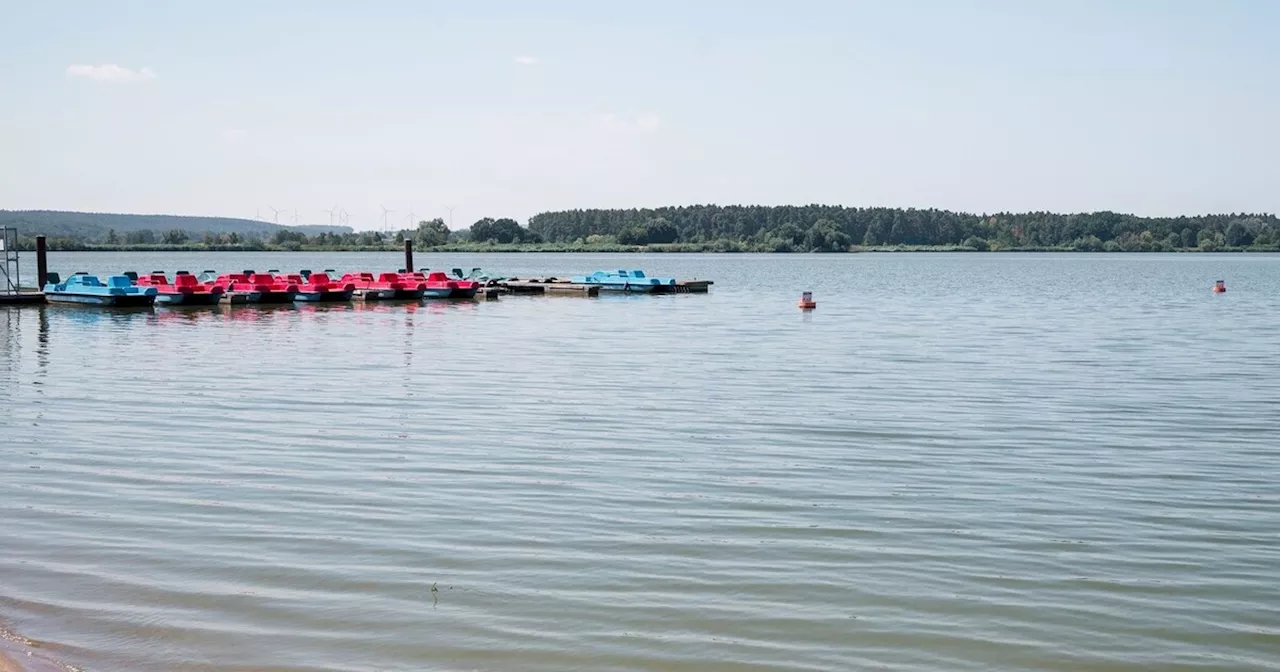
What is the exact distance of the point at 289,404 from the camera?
18453 mm

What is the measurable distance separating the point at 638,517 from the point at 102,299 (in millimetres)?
37664

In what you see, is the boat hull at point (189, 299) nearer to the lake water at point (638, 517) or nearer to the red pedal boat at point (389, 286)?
the red pedal boat at point (389, 286)

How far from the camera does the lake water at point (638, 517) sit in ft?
25.5

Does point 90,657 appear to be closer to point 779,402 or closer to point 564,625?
point 564,625

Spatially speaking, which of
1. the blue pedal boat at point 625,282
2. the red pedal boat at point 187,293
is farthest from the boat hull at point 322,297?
the blue pedal boat at point 625,282

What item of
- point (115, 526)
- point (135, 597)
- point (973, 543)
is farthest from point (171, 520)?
point (973, 543)

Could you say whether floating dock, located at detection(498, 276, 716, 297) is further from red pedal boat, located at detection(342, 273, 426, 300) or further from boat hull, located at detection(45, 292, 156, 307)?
boat hull, located at detection(45, 292, 156, 307)

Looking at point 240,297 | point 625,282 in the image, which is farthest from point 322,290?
point 625,282

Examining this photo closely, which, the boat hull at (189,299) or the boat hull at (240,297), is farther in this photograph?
the boat hull at (240,297)

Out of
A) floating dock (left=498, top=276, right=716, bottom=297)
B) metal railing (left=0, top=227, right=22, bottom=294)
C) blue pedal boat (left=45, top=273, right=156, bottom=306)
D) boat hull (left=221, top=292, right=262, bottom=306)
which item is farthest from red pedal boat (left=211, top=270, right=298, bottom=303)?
floating dock (left=498, top=276, right=716, bottom=297)

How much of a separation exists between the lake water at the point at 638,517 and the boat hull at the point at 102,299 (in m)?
20.8

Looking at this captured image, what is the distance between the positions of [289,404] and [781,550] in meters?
10.5

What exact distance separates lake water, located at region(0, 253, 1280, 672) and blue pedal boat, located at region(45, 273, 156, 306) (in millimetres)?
20880

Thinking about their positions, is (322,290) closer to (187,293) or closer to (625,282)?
(187,293)
